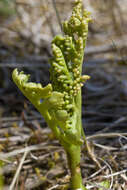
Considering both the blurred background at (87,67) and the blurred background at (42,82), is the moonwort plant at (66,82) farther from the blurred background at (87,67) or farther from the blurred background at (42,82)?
the blurred background at (87,67)

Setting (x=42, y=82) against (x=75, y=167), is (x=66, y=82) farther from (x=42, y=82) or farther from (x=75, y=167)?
(x=42, y=82)

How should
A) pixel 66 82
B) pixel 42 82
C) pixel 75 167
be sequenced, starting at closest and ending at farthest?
pixel 66 82 < pixel 75 167 < pixel 42 82

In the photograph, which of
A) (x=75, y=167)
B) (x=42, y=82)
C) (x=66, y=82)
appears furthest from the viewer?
(x=42, y=82)

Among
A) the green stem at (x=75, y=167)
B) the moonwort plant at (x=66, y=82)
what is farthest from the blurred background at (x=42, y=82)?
the green stem at (x=75, y=167)

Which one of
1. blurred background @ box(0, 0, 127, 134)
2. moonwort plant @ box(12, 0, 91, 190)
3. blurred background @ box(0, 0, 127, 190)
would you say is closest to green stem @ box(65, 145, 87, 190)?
moonwort plant @ box(12, 0, 91, 190)

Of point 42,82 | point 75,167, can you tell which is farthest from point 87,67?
point 75,167

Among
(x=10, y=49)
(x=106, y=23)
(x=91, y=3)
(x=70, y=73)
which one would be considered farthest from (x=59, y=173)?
(x=91, y=3)

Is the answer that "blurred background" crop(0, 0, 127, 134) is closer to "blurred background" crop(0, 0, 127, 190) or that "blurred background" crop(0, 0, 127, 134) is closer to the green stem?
"blurred background" crop(0, 0, 127, 190)
